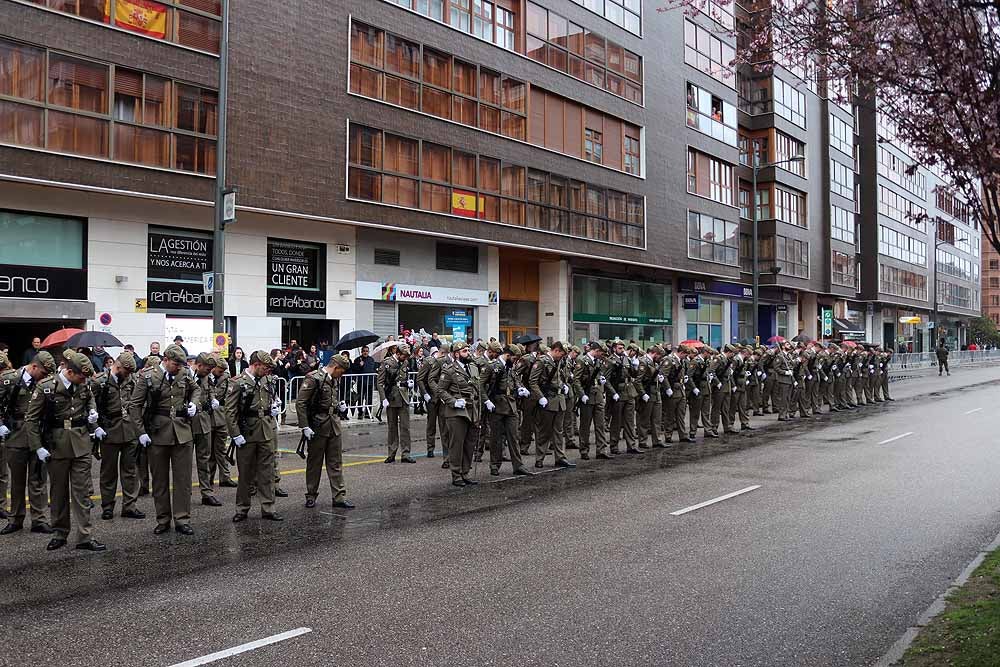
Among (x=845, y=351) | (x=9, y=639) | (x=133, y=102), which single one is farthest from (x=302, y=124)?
(x=9, y=639)

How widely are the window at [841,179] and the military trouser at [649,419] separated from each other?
141 feet

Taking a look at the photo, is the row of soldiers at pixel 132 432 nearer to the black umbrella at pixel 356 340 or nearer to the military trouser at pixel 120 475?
the military trouser at pixel 120 475

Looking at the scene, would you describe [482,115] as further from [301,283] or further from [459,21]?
[301,283]

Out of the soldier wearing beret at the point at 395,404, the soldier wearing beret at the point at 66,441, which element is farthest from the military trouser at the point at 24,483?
the soldier wearing beret at the point at 395,404

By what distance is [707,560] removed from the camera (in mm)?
7191

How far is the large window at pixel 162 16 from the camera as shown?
1889 centimetres

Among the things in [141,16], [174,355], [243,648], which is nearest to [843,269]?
[141,16]

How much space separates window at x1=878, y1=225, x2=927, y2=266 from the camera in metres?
59.8

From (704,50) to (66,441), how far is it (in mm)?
37476

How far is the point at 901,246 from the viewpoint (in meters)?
64.1

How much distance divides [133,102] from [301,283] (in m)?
6.53

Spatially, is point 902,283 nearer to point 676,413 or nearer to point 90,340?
point 676,413

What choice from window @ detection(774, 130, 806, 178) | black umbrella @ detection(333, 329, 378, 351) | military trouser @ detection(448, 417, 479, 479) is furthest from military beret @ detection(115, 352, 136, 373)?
window @ detection(774, 130, 806, 178)

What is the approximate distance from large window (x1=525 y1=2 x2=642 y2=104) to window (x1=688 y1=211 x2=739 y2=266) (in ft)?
23.0
